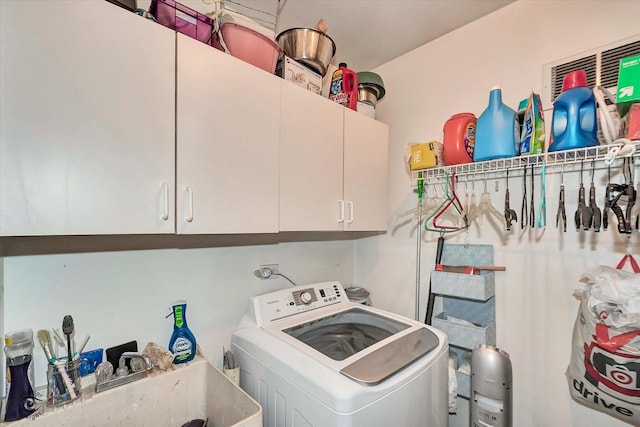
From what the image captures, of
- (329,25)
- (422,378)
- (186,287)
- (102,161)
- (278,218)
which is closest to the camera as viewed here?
(102,161)

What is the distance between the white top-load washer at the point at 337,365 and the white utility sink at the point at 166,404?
0.13 meters

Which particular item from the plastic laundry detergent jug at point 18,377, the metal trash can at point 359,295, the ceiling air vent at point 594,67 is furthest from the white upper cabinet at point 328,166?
the plastic laundry detergent jug at point 18,377

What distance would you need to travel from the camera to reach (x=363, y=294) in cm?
209

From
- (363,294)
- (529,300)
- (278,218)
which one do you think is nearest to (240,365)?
(278,218)

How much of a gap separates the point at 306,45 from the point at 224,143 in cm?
73

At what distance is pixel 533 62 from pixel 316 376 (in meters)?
1.80

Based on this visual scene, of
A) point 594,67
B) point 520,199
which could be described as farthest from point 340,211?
point 594,67

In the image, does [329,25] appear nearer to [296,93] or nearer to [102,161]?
[296,93]

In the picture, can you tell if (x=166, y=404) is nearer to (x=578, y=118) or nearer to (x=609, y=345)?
(x=609, y=345)

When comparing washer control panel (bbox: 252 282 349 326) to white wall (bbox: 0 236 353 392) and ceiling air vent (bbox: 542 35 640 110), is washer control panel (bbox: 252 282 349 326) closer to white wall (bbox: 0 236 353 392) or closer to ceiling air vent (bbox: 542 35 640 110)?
white wall (bbox: 0 236 353 392)

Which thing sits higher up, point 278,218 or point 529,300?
point 278,218

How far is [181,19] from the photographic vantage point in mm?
1048

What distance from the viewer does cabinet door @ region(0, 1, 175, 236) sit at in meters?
0.73

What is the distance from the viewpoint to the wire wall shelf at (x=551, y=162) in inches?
40.0
